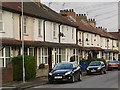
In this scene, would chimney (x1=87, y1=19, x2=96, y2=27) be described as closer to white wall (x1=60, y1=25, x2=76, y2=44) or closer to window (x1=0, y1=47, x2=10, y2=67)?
white wall (x1=60, y1=25, x2=76, y2=44)

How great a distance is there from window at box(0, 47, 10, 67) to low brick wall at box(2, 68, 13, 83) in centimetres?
88

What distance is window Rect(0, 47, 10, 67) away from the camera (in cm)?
2929

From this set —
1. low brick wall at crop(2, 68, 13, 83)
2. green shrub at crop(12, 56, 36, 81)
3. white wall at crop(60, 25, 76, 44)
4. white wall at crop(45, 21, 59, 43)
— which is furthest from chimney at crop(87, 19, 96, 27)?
low brick wall at crop(2, 68, 13, 83)

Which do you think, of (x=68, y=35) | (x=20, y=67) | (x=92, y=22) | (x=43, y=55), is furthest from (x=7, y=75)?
(x=92, y=22)

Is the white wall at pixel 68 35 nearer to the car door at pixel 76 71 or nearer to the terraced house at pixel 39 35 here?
the terraced house at pixel 39 35

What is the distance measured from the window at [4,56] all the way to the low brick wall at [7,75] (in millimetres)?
879

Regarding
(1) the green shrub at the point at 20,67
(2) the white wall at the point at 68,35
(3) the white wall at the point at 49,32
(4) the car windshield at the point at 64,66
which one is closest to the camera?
(1) the green shrub at the point at 20,67

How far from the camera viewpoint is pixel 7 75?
93.9ft

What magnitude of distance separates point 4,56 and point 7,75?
5.78 feet

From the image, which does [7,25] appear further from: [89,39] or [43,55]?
[89,39]

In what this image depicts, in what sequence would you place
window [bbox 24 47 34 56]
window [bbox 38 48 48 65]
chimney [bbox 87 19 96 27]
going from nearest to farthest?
1. window [bbox 24 47 34 56]
2. window [bbox 38 48 48 65]
3. chimney [bbox 87 19 96 27]

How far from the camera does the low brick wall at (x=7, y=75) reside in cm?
2811

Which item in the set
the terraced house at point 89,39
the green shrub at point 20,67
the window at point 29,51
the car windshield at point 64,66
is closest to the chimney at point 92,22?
the terraced house at point 89,39

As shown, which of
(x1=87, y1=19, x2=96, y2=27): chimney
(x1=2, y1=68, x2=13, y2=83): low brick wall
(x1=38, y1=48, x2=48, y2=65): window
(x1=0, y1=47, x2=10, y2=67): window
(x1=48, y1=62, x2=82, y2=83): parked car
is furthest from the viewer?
(x1=87, y1=19, x2=96, y2=27): chimney
